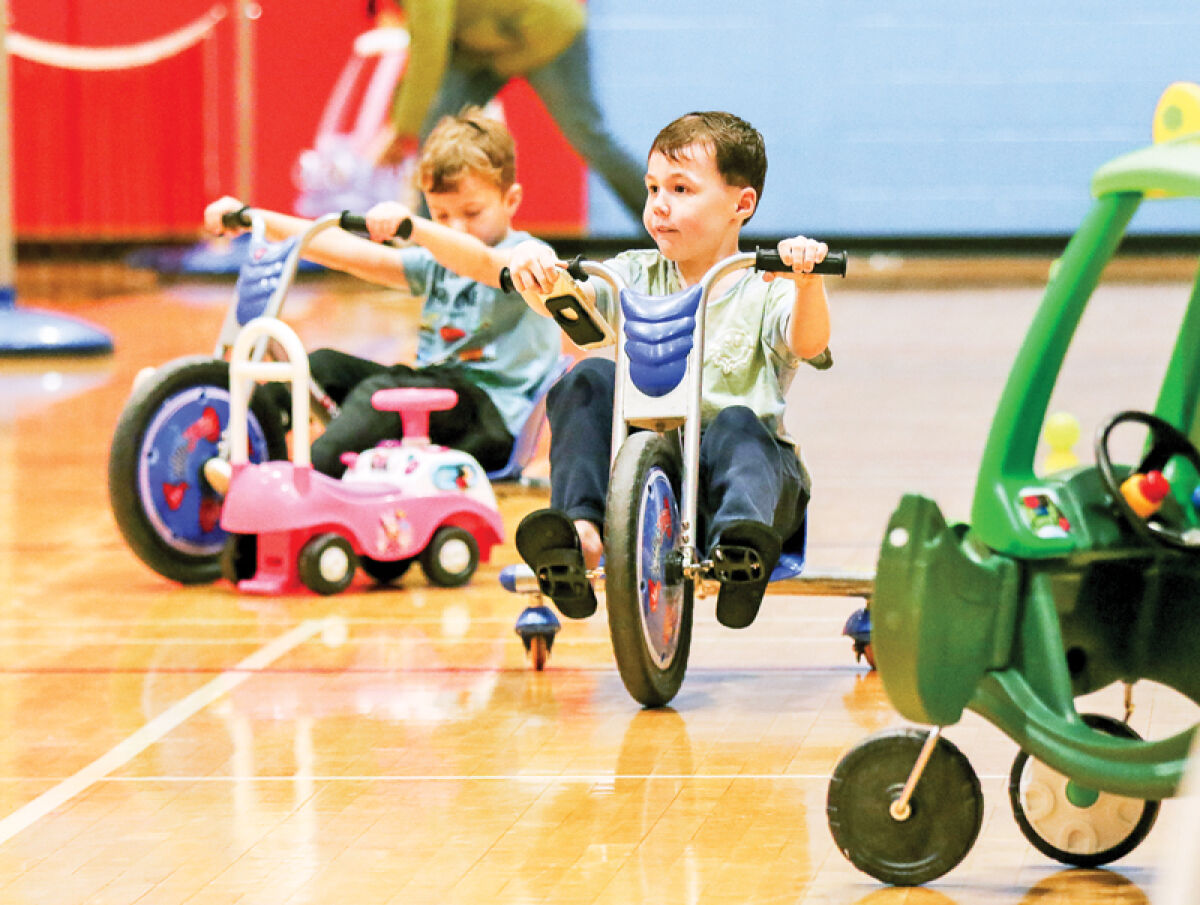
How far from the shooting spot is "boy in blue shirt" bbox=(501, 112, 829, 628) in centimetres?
361

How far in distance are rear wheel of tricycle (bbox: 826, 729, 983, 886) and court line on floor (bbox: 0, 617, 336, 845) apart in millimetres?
1205

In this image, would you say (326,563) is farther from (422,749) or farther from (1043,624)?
(1043,624)

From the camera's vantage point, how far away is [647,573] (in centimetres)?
346

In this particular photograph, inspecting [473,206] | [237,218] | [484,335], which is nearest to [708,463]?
[473,206]

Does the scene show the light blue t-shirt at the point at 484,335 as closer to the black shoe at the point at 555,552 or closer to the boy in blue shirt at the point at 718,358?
the boy in blue shirt at the point at 718,358

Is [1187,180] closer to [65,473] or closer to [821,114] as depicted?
[65,473]

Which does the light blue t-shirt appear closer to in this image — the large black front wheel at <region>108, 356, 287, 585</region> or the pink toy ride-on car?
the pink toy ride-on car

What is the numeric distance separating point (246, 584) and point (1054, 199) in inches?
494

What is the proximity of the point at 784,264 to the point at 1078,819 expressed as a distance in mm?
1114

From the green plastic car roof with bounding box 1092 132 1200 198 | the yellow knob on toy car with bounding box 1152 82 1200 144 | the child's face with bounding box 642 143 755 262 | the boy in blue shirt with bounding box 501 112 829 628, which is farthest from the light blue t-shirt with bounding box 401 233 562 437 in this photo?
the green plastic car roof with bounding box 1092 132 1200 198

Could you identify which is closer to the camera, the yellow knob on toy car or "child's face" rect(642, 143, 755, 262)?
the yellow knob on toy car

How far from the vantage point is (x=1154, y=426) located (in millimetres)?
2711

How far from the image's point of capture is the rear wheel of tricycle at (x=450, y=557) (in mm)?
4781

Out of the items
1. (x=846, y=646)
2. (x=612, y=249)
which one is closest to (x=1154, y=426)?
(x=846, y=646)
